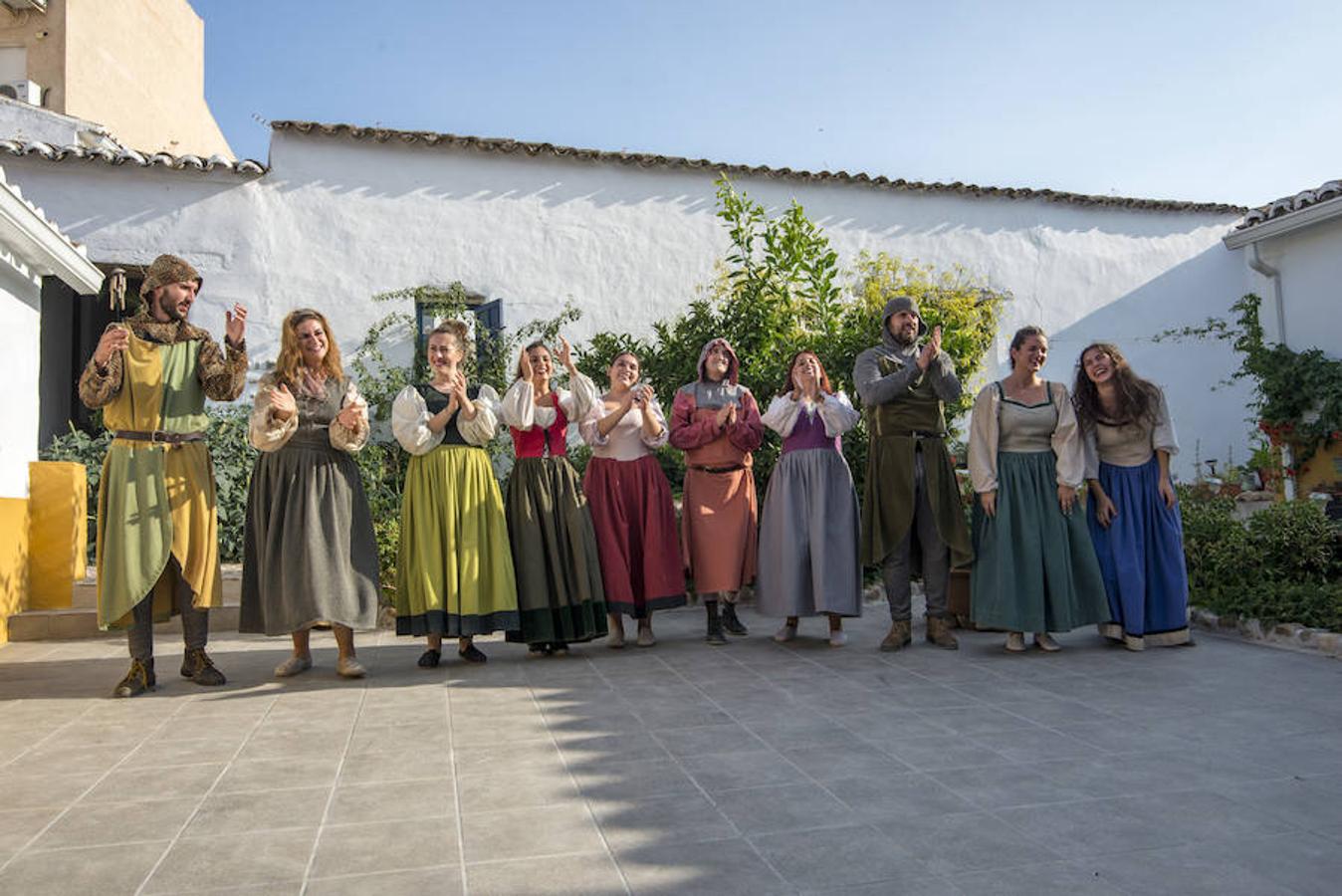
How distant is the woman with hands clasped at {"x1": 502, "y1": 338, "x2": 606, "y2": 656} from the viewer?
5383mm

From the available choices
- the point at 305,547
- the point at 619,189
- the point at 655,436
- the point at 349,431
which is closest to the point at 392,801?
the point at 305,547

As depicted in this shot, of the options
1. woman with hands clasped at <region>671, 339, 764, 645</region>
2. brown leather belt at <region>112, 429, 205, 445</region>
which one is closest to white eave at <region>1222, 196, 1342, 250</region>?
woman with hands clasped at <region>671, 339, 764, 645</region>

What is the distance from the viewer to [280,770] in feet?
11.4

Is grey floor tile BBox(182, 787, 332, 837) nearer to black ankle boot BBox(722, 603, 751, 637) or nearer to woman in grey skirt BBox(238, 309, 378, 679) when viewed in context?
woman in grey skirt BBox(238, 309, 378, 679)

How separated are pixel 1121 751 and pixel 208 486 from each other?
425 cm

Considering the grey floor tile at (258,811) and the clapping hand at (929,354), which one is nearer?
the grey floor tile at (258,811)

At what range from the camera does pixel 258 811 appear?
3.05 metres

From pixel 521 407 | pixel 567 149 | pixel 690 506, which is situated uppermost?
pixel 567 149

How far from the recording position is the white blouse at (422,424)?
17.0ft

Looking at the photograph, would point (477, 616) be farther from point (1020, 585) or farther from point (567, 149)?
point (567, 149)

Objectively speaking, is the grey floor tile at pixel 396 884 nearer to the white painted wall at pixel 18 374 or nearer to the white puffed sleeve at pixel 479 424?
the white puffed sleeve at pixel 479 424

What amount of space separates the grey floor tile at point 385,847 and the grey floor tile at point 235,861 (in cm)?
6

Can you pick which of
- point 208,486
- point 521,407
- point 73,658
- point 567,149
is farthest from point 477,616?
point 567,149

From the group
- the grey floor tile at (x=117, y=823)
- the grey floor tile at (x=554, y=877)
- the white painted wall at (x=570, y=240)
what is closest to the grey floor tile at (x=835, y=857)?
the grey floor tile at (x=554, y=877)
